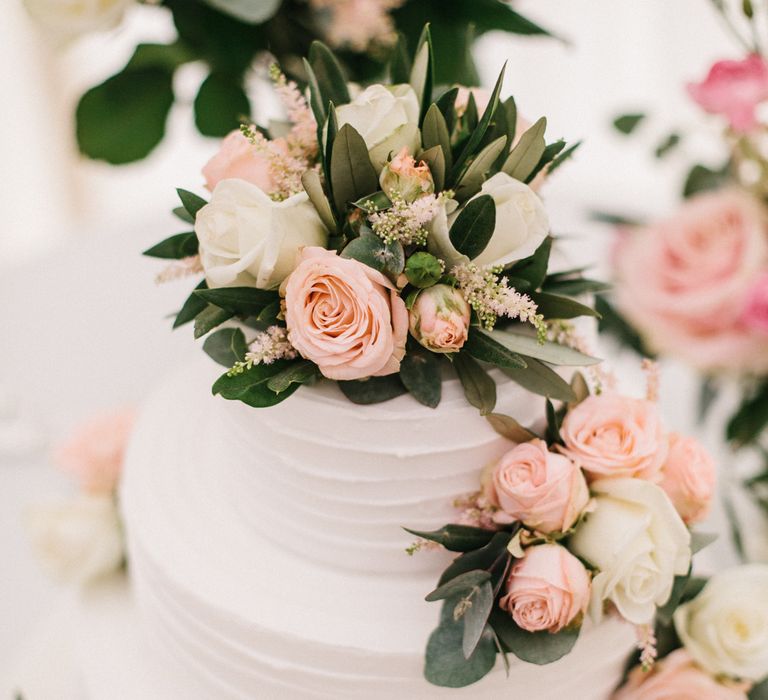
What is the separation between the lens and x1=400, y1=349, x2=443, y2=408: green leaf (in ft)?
3.02

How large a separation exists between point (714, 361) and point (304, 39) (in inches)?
36.3

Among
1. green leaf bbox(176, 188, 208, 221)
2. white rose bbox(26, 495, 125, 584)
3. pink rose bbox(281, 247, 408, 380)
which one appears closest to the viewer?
pink rose bbox(281, 247, 408, 380)

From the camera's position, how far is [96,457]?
1.47m

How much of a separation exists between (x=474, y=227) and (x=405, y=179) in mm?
88

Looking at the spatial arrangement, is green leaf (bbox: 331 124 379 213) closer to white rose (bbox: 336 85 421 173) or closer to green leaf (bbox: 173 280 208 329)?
white rose (bbox: 336 85 421 173)

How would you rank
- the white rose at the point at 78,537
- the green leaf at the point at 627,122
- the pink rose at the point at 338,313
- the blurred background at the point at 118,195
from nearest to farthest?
the pink rose at the point at 338,313, the white rose at the point at 78,537, the green leaf at the point at 627,122, the blurred background at the point at 118,195

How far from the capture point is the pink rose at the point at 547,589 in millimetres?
876

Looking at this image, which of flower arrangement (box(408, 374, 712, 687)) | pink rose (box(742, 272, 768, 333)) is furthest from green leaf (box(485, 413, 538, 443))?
pink rose (box(742, 272, 768, 333))

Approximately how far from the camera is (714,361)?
1459 mm

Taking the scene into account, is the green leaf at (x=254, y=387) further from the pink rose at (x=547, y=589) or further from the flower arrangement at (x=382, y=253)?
the pink rose at (x=547, y=589)

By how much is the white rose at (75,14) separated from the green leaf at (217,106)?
219 mm

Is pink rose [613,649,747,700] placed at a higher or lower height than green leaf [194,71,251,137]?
lower

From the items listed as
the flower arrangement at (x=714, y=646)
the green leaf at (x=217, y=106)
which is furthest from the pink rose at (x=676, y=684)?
the green leaf at (x=217, y=106)

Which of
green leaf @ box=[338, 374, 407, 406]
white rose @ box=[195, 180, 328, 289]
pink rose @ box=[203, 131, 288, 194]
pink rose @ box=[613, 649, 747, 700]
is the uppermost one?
pink rose @ box=[203, 131, 288, 194]
